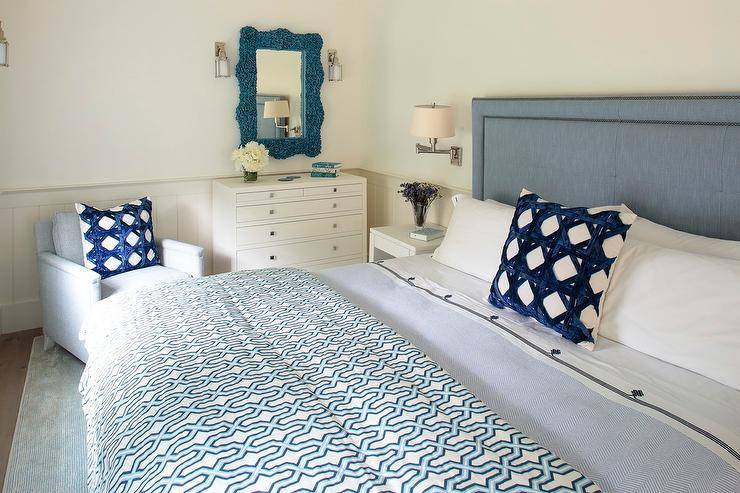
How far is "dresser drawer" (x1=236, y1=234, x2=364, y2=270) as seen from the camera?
425cm

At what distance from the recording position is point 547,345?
2143mm

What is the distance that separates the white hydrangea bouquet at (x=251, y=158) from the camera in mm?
4238

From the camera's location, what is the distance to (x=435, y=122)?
3584 mm

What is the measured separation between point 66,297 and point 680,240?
2952 mm

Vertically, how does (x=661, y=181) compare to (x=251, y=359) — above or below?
above

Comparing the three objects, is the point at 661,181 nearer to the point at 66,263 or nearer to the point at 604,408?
the point at 604,408

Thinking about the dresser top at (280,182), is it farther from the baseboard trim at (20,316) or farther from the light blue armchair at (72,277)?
the baseboard trim at (20,316)

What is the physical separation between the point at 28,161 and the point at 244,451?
10.3 feet

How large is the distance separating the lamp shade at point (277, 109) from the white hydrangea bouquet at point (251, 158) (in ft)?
1.15

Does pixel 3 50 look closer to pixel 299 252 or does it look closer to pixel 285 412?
pixel 299 252

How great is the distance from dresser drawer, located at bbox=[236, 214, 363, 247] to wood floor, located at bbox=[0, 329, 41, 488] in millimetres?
1397

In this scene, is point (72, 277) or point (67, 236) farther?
point (67, 236)

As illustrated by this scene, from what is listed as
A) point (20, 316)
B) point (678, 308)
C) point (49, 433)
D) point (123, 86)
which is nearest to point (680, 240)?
point (678, 308)

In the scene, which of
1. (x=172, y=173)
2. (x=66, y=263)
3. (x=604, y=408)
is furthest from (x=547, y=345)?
(x=172, y=173)
